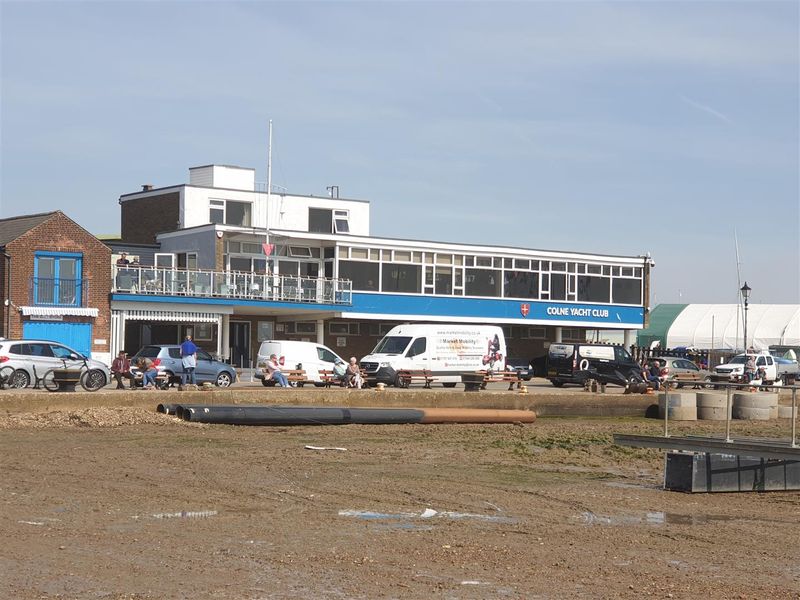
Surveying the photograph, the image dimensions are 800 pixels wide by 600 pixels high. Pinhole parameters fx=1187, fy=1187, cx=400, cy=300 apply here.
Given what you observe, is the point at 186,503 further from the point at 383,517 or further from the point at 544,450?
the point at 544,450

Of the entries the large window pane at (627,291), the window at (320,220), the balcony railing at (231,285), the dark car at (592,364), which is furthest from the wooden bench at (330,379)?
the large window pane at (627,291)

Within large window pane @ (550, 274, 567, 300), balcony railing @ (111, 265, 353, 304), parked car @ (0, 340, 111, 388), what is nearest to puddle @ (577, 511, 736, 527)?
parked car @ (0, 340, 111, 388)

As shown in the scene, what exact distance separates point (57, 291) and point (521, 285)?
2373 centimetres

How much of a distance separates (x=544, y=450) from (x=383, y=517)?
10307mm

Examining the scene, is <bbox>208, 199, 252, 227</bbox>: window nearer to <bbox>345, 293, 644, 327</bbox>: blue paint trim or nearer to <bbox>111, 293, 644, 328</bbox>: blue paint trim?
<bbox>111, 293, 644, 328</bbox>: blue paint trim

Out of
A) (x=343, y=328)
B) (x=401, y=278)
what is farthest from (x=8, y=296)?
(x=401, y=278)

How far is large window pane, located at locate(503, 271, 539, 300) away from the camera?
58.3 m

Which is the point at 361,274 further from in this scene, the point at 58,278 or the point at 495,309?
the point at 58,278

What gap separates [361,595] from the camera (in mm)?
9930

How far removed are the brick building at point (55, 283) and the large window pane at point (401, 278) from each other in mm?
13814

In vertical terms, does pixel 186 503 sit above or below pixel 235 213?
below

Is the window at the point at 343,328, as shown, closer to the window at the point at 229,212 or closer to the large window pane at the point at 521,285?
the window at the point at 229,212

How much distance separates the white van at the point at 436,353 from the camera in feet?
133

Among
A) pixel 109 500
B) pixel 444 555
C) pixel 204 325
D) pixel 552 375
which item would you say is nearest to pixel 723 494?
pixel 444 555
